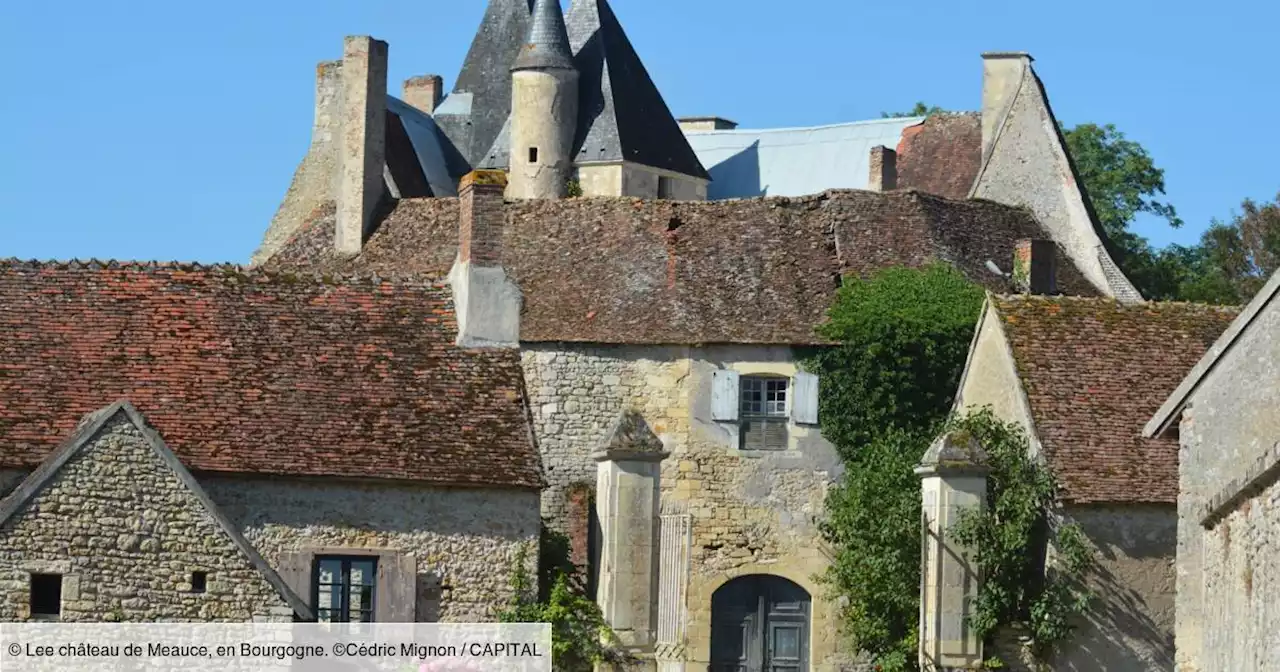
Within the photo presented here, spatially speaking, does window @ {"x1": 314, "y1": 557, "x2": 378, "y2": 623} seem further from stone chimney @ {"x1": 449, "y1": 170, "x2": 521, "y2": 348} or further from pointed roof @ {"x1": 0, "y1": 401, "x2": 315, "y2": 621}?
pointed roof @ {"x1": 0, "y1": 401, "x2": 315, "y2": 621}

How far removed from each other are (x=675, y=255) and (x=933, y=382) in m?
4.25

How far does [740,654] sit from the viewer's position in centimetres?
3619

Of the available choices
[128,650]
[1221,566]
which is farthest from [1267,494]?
[128,650]

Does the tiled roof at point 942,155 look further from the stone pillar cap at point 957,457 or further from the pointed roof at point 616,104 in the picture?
the stone pillar cap at point 957,457

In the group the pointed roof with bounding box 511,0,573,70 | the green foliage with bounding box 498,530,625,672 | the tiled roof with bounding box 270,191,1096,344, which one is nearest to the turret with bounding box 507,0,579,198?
the pointed roof with bounding box 511,0,573,70

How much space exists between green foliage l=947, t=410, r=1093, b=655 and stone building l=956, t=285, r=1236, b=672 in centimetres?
25

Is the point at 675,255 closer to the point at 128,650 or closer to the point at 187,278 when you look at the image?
the point at 187,278

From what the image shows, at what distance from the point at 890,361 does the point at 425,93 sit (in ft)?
66.1

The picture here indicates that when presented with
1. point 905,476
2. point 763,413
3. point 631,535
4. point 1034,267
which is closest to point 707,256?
point 763,413

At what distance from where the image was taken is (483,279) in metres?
32.2

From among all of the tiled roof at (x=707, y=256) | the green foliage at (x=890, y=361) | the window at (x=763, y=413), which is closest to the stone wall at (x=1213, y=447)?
the green foliage at (x=890, y=361)

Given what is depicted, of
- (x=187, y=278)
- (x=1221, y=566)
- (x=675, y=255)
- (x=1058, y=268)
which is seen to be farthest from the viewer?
(x=1058, y=268)

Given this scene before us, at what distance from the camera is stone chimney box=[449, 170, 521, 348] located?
1258 inches

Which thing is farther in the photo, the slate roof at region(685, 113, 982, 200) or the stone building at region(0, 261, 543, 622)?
the slate roof at region(685, 113, 982, 200)
